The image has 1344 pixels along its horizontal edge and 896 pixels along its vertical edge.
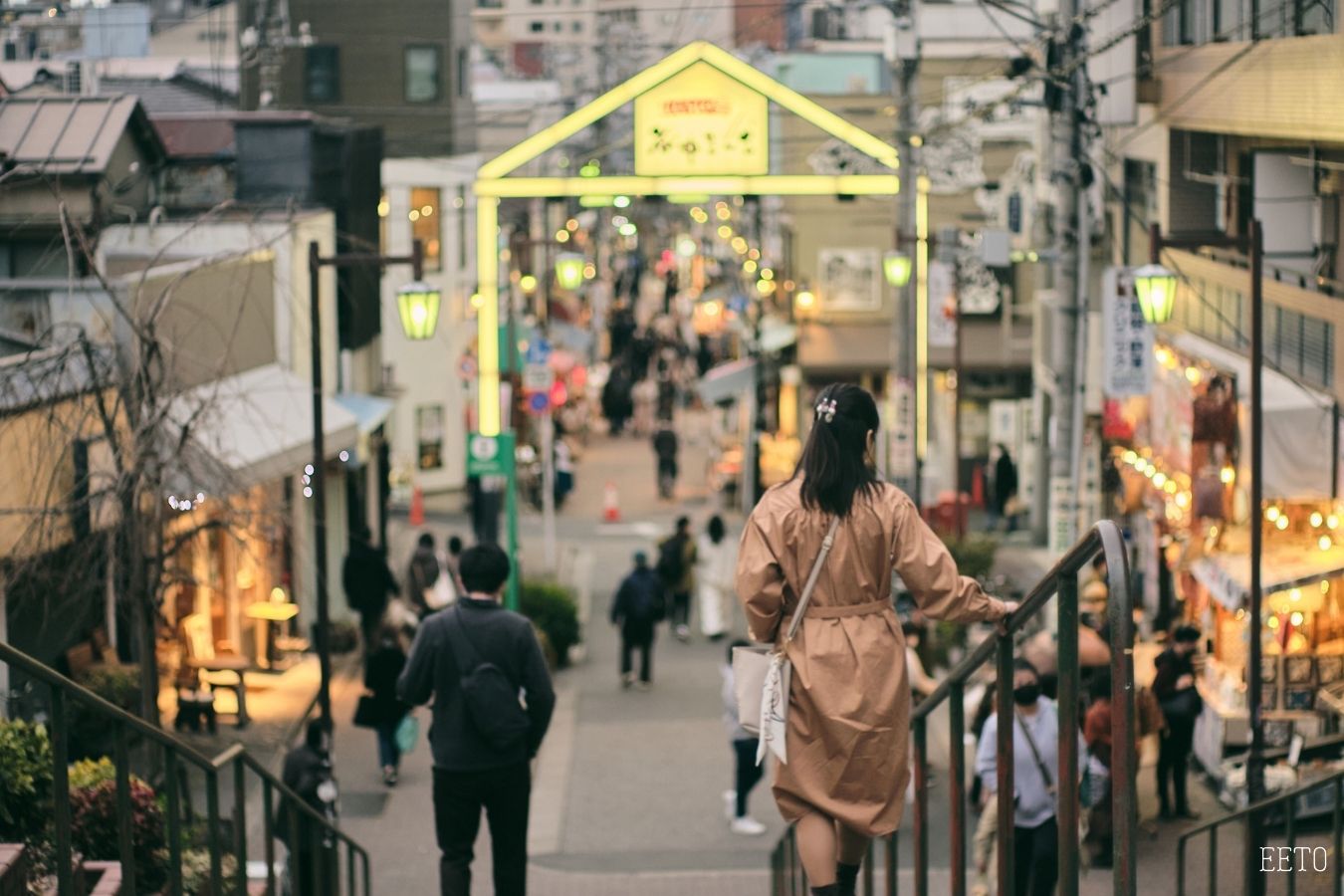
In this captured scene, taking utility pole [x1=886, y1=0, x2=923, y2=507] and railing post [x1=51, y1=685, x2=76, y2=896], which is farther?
utility pole [x1=886, y1=0, x2=923, y2=507]

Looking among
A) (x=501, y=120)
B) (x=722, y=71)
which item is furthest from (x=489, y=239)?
(x=501, y=120)

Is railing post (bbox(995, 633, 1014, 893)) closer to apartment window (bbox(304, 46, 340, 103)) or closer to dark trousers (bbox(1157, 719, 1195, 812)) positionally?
dark trousers (bbox(1157, 719, 1195, 812))

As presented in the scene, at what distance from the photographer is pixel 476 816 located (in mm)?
8516

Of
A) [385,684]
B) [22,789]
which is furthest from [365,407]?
[22,789]

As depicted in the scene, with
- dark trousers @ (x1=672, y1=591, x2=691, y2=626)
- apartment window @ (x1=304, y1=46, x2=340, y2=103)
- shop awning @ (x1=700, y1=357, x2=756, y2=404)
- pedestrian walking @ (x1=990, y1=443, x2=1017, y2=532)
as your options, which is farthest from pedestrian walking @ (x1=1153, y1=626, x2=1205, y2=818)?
apartment window @ (x1=304, y1=46, x2=340, y2=103)

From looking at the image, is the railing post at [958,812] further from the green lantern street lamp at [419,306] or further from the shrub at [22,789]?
the green lantern street lamp at [419,306]

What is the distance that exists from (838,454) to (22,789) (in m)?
3.12

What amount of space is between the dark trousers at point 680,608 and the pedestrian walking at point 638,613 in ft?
12.0

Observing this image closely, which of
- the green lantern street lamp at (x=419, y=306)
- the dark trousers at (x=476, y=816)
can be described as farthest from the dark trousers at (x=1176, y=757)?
the dark trousers at (x=476, y=816)

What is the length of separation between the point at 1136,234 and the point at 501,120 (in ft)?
90.6

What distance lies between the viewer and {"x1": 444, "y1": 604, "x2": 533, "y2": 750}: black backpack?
8188 millimetres

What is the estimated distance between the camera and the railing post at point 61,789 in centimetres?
564

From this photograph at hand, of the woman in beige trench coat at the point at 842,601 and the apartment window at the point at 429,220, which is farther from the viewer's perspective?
the apartment window at the point at 429,220

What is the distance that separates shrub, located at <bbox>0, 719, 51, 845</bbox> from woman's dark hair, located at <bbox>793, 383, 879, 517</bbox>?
2.94m
